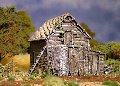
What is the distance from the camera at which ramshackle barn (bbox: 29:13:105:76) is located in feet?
152

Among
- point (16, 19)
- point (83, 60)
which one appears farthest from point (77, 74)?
point (16, 19)

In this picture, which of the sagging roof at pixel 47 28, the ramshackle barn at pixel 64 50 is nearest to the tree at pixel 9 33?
the ramshackle barn at pixel 64 50

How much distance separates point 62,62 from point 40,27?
268 inches

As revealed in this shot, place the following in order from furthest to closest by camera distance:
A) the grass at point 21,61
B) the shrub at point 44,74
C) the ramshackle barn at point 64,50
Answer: the grass at point 21,61 < the ramshackle barn at point 64,50 < the shrub at point 44,74

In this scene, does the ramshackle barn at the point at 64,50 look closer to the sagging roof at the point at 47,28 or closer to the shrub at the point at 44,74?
the sagging roof at the point at 47,28

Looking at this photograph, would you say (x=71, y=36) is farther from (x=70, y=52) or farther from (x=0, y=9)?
(x=0, y=9)

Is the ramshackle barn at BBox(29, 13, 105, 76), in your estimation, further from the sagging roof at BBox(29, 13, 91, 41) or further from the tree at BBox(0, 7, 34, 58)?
the tree at BBox(0, 7, 34, 58)

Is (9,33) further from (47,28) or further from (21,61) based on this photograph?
(47,28)

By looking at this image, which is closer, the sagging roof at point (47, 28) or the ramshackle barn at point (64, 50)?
the ramshackle barn at point (64, 50)

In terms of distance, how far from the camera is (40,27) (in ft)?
168

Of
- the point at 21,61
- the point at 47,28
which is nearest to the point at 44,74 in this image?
the point at 47,28

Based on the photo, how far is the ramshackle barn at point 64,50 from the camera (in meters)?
46.4

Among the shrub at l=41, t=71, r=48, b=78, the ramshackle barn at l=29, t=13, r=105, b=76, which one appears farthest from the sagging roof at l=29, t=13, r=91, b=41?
the shrub at l=41, t=71, r=48, b=78

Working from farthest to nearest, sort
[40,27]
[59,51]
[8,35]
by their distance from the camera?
[8,35], [40,27], [59,51]
